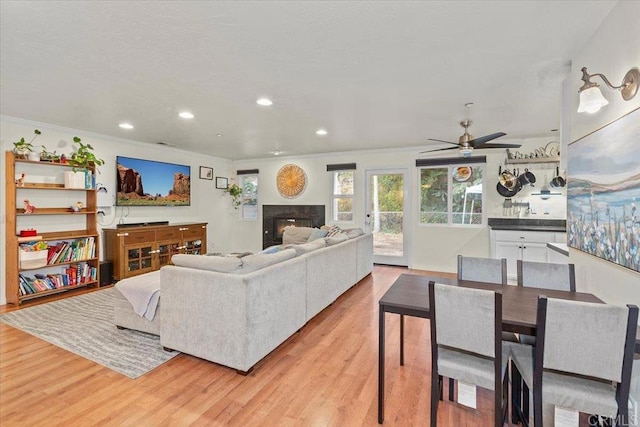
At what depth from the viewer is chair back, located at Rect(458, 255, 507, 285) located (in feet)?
7.54

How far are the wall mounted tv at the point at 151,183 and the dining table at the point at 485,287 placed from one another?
16.3ft

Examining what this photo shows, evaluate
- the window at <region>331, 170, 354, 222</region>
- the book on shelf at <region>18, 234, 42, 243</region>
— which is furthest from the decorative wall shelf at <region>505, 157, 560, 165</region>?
the book on shelf at <region>18, 234, 42, 243</region>

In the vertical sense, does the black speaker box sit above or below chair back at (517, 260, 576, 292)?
below

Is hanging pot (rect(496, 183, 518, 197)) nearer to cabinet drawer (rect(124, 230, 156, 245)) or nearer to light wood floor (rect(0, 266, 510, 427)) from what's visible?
light wood floor (rect(0, 266, 510, 427))

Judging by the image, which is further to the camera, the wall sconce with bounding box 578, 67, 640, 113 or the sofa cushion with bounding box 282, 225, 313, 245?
the sofa cushion with bounding box 282, 225, 313, 245

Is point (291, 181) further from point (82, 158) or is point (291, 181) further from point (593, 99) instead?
point (593, 99)

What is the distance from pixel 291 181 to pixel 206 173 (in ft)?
6.40

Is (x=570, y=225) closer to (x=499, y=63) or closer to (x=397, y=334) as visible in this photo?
(x=499, y=63)

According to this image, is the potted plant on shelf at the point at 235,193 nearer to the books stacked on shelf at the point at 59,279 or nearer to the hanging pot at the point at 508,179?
the books stacked on shelf at the point at 59,279

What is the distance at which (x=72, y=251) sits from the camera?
427 centimetres

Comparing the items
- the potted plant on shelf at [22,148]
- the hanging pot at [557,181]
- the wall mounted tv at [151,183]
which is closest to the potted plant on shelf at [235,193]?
the wall mounted tv at [151,183]

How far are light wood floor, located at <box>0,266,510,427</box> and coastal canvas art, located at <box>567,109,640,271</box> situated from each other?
4.06 feet

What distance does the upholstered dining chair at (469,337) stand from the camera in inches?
58.8

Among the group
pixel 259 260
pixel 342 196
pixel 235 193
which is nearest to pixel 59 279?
pixel 259 260
